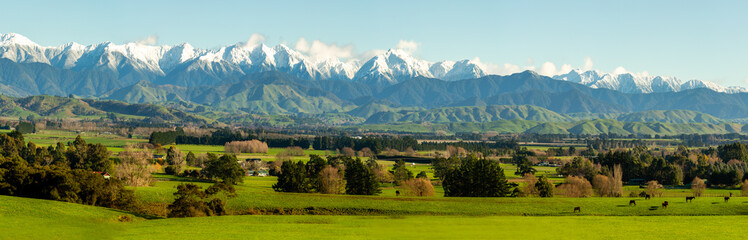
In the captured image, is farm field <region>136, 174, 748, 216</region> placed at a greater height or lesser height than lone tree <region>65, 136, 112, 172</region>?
lesser

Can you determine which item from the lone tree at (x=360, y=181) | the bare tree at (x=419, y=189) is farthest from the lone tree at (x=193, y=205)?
the bare tree at (x=419, y=189)

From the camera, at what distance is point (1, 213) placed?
66688 millimetres

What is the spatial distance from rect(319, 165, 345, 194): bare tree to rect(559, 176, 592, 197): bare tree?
46.8 m

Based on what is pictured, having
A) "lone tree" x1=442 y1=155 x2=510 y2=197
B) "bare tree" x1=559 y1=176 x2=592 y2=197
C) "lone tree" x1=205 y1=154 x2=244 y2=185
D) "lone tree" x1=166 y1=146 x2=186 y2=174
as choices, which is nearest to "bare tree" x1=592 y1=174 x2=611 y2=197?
"bare tree" x1=559 y1=176 x2=592 y2=197

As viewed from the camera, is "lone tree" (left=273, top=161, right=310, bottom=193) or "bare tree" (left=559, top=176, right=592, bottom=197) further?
"bare tree" (left=559, top=176, right=592, bottom=197)

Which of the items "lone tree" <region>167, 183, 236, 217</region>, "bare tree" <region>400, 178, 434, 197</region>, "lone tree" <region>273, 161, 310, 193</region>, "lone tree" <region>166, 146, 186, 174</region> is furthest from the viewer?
"lone tree" <region>166, 146, 186, 174</region>

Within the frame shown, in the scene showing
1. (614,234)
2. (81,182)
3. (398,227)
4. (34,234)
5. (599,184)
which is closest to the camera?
(34,234)

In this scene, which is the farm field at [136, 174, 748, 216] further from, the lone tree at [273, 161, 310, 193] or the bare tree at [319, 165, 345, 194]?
the bare tree at [319, 165, 345, 194]

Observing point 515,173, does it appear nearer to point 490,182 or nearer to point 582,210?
point 490,182

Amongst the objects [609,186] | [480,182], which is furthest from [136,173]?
[609,186]

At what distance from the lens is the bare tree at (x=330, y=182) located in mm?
126062

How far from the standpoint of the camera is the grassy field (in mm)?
58406

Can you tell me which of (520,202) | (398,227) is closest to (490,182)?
(520,202)

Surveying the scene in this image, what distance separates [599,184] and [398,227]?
9066cm
